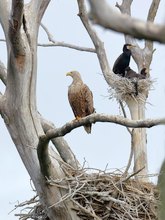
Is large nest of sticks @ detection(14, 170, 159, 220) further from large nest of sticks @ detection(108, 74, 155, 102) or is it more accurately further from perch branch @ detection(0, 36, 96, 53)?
perch branch @ detection(0, 36, 96, 53)

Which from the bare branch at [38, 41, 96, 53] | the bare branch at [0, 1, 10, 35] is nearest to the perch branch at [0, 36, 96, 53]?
the bare branch at [38, 41, 96, 53]

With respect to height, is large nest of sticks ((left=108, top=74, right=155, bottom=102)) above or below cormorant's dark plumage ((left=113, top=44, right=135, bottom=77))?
below

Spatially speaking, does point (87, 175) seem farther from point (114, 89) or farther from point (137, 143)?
point (114, 89)

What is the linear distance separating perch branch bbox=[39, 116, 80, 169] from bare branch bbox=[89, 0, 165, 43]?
20.3ft

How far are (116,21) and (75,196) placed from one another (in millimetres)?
→ 5373

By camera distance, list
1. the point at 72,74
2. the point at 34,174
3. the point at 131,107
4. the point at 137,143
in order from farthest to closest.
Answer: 1. the point at 131,107
2. the point at 137,143
3. the point at 72,74
4. the point at 34,174

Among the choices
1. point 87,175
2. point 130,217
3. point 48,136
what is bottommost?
point 130,217

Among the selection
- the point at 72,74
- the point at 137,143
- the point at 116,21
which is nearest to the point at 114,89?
the point at 137,143

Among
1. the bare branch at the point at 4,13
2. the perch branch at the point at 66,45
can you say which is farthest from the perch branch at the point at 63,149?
the perch branch at the point at 66,45

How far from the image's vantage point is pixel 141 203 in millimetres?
6410

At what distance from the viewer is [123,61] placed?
39.2 feet

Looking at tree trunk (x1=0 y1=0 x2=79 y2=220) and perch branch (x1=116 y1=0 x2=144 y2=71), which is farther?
perch branch (x1=116 y1=0 x2=144 y2=71)

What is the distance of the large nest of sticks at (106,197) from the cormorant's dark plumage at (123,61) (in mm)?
4901

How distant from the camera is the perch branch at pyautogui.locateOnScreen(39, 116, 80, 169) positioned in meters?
7.26
